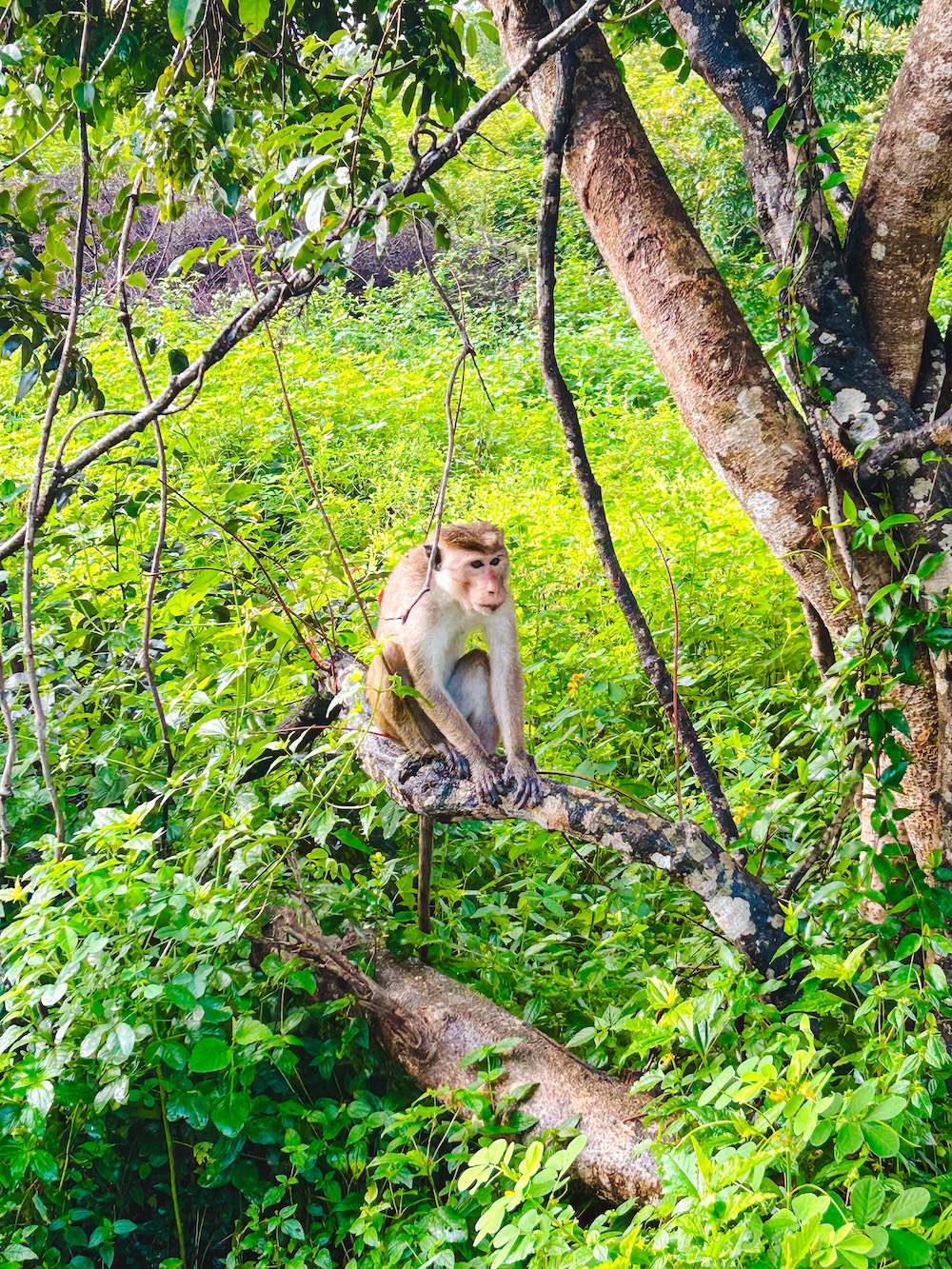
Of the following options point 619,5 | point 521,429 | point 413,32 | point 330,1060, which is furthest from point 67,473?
point 521,429

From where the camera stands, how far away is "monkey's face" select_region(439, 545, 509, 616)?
3.99 meters

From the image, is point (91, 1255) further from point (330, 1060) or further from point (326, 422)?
point (326, 422)

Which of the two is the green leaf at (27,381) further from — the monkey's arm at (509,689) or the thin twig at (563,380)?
the monkey's arm at (509,689)

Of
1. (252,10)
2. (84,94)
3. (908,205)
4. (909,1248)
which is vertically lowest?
(909,1248)

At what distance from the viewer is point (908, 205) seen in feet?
9.14

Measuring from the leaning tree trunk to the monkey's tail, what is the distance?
1.47m

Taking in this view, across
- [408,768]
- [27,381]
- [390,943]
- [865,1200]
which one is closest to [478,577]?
[408,768]

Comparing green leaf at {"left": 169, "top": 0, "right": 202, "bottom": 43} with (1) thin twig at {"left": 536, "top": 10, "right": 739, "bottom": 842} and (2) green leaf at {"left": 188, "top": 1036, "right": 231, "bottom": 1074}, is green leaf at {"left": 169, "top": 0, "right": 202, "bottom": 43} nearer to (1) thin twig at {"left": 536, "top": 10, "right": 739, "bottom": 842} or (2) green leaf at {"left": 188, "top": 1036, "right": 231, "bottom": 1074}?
(1) thin twig at {"left": 536, "top": 10, "right": 739, "bottom": 842}

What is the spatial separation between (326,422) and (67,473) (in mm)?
5655

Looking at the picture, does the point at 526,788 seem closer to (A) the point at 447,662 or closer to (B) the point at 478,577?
(B) the point at 478,577

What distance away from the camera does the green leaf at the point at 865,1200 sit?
185cm

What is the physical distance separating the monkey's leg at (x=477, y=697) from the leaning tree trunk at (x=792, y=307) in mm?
1587

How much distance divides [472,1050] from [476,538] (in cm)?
173

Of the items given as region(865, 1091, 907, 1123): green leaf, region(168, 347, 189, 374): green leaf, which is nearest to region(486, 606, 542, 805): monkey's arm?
region(168, 347, 189, 374): green leaf
